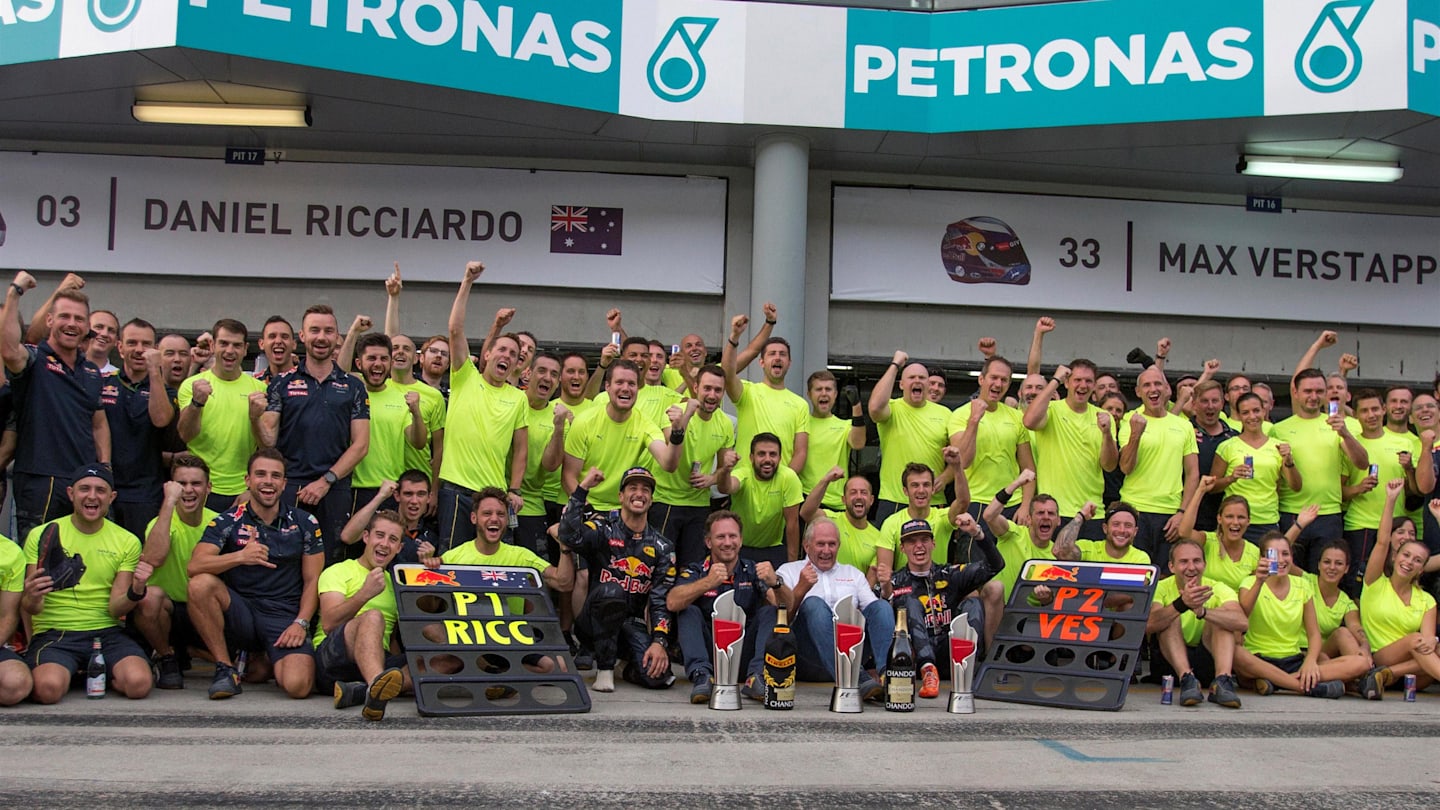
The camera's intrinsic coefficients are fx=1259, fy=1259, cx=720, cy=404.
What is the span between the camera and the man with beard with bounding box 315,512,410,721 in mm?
6738

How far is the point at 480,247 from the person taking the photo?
41.8 feet

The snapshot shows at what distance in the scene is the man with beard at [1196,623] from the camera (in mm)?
7832

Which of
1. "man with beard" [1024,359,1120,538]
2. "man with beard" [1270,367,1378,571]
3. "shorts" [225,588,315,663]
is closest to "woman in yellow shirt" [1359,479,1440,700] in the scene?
"man with beard" [1270,367,1378,571]

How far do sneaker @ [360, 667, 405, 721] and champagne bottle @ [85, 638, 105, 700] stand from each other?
170cm

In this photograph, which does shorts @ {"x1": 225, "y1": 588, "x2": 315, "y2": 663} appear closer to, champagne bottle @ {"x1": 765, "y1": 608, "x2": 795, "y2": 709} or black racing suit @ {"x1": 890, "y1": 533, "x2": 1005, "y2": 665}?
champagne bottle @ {"x1": 765, "y1": 608, "x2": 795, "y2": 709}

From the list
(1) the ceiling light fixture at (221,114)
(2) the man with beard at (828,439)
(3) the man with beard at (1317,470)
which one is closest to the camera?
(2) the man with beard at (828,439)

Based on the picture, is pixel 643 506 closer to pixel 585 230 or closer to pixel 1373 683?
pixel 1373 683

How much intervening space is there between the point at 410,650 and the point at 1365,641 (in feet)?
20.7

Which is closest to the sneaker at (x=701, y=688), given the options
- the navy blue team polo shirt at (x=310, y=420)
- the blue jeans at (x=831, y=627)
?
the blue jeans at (x=831, y=627)

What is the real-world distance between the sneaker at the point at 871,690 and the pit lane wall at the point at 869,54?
6.09 metres

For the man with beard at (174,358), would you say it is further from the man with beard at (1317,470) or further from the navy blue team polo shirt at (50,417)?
the man with beard at (1317,470)

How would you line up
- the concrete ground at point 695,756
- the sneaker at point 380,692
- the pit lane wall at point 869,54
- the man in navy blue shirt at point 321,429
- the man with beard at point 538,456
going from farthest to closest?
the pit lane wall at point 869,54 < the man with beard at point 538,456 < the man in navy blue shirt at point 321,429 < the sneaker at point 380,692 < the concrete ground at point 695,756

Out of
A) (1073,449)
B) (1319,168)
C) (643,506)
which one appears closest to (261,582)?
(643,506)

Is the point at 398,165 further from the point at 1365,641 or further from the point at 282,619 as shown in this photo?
the point at 1365,641
